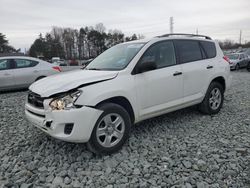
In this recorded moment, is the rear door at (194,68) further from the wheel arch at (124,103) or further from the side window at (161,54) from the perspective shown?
the wheel arch at (124,103)

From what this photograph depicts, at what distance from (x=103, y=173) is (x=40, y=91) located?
4.74 ft

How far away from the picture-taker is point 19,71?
27.5 feet

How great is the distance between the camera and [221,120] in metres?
4.72

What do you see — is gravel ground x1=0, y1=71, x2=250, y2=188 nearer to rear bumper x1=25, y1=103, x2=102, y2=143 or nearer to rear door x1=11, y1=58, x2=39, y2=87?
rear bumper x1=25, y1=103, x2=102, y2=143

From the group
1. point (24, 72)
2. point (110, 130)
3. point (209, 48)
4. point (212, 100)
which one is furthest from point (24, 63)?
point (212, 100)

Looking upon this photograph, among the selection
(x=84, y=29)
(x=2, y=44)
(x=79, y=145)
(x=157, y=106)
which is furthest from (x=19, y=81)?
(x=84, y=29)

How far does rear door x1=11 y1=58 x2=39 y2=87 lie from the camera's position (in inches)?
329

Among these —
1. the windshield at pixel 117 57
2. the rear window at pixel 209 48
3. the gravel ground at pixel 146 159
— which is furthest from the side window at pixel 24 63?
the rear window at pixel 209 48

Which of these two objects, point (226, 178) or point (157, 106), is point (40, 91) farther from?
point (226, 178)

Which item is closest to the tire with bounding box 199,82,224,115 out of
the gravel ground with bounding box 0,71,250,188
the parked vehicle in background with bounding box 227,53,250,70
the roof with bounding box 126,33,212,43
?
the gravel ground with bounding box 0,71,250,188

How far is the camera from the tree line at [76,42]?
6525 cm

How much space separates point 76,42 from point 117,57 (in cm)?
7476

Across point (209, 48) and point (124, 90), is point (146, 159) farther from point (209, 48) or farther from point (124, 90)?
point (209, 48)

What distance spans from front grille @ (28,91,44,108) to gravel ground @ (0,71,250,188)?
0.76m
